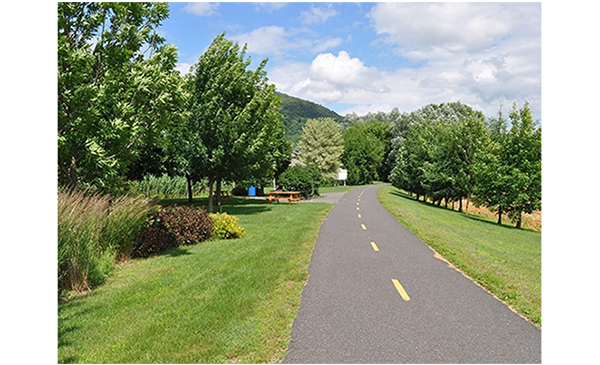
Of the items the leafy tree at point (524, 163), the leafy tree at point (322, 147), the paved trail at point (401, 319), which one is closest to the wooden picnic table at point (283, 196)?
the leafy tree at point (524, 163)

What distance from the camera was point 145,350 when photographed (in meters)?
4.62

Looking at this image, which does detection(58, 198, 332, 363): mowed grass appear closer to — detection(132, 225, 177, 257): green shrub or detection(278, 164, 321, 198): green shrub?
detection(132, 225, 177, 257): green shrub

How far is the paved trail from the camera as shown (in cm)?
447

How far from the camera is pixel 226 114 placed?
63.3 ft

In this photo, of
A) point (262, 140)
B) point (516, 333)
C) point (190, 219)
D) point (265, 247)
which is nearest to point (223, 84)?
point (262, 140)

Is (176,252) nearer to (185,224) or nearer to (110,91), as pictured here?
(185,224)

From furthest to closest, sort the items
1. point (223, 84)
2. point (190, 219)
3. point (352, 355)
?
point (223, 84)
point (190, 219)
point (352, 355)

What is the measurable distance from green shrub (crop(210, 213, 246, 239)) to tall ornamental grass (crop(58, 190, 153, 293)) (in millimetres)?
2911

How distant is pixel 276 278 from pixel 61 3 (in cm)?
769

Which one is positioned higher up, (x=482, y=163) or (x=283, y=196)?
(x=482, y=163)

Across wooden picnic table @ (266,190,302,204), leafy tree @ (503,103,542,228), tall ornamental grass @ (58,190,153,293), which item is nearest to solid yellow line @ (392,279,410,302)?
tall ornamental grass @ (58,190,153,293)

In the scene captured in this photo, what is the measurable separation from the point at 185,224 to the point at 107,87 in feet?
16.5

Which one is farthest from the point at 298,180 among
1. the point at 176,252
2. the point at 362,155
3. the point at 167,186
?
the point at 362,155

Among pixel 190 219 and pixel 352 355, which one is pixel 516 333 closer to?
pixel 352 355
